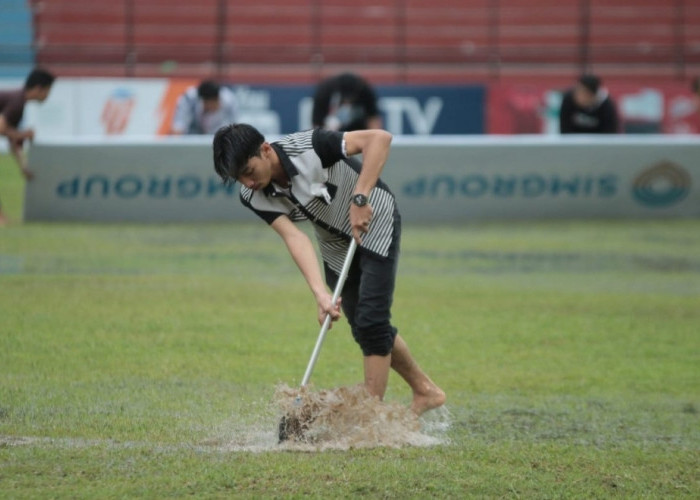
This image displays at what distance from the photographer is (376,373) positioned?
6.02 m

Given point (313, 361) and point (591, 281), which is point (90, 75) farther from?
point (313, 361)

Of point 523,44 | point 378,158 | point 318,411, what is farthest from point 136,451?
point 523,44

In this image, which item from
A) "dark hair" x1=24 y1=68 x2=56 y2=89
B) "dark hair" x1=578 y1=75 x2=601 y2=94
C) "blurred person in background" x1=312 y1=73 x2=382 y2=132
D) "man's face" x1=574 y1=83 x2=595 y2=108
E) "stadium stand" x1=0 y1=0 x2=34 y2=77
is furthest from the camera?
"stadium stand" x1=0 y1=0 x2=34 y2=77

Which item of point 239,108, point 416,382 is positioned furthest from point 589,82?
point 416,382

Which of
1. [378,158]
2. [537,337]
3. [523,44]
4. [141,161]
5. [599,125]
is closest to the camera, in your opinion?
[378,158]

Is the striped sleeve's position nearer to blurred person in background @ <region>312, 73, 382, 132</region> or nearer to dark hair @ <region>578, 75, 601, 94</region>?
blurred person in background @ <region>312, 73, 382, 132</region>

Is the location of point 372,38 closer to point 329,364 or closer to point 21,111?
point 21,111

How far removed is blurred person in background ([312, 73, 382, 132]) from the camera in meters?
15.3

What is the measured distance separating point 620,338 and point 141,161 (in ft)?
26.8

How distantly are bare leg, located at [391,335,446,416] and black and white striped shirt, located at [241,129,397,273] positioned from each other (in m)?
0.61

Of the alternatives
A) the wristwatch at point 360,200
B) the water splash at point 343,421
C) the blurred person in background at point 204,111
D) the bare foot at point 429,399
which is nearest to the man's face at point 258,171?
the wristwatch at point 360,200

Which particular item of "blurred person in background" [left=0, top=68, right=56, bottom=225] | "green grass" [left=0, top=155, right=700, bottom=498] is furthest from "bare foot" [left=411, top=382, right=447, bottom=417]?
"blurred person in background" [left=0, top=68, right=56, bottom=225]

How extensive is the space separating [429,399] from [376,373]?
0.53m

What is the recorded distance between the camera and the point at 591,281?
37.8ft
